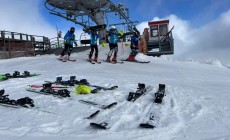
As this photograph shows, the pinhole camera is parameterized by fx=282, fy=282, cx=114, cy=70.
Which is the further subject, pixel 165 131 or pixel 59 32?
pixel 59 32

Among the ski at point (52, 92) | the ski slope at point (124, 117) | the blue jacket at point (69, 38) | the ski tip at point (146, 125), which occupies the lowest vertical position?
the ski slope at point (124, 117)

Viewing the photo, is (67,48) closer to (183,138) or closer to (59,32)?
(183,138)

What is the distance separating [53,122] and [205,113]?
2.64 metres

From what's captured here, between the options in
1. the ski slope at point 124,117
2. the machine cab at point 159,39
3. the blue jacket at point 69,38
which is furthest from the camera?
the machine cab at point 159,39

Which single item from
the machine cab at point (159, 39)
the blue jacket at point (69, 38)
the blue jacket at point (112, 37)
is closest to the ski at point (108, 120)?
the blue jacket at point (112, 37)

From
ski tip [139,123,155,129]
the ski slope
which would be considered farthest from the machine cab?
ski tip [139,123,155,129]

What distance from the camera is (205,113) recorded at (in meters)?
5.02

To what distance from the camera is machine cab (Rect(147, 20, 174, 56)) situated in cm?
2544

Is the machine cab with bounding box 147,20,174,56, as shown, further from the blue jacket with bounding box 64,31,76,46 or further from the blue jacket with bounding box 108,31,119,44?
the blue jacket with bounding box 64,31,76,46

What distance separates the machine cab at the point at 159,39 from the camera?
25.4 meters

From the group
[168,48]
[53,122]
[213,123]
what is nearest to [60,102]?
[53,122]

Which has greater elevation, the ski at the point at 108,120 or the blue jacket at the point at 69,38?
the blue jacket at the point at 69,38

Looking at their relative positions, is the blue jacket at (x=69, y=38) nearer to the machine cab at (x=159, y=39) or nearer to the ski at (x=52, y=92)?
the ski at (x=52, y=92)

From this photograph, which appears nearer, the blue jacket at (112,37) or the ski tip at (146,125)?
the ski tip at (146,125)
